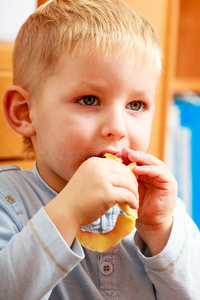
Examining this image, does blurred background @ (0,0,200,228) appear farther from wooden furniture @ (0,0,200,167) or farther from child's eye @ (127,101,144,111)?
child's eye @ (127,101,144,111)

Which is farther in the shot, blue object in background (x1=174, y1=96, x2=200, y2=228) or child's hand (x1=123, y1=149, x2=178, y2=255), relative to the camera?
blue object in background (x1=174, y1=96, x2=200, y2=228)

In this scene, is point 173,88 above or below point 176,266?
below

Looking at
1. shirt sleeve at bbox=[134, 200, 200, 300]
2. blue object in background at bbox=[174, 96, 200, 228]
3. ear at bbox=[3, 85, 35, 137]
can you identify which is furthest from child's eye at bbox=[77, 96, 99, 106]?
blue object in background at bbox=[174, 96, 200, 228]

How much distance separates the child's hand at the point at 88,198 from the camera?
0.60 meters

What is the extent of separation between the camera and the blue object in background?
189 centimetres

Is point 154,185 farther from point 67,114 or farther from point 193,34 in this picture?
point 193,34

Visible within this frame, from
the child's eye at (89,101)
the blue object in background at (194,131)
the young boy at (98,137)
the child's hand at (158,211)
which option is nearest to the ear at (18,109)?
the young boy at (98,137)

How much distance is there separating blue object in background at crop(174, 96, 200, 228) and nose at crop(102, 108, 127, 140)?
4.10 ft

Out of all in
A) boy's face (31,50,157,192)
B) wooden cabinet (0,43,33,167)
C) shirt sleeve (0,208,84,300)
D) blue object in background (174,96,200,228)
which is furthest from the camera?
blue object in background (174,96,200,228)

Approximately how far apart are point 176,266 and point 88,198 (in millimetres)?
235

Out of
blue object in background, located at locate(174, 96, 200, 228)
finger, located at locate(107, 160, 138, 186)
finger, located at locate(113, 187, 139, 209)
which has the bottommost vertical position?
blue object in background, located at locate(174, 96, 200, 228)

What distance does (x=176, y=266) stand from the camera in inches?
28.6

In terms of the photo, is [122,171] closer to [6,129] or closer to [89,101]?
[89,101]

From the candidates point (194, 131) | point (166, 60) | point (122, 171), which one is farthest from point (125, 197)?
point (194, 131)
